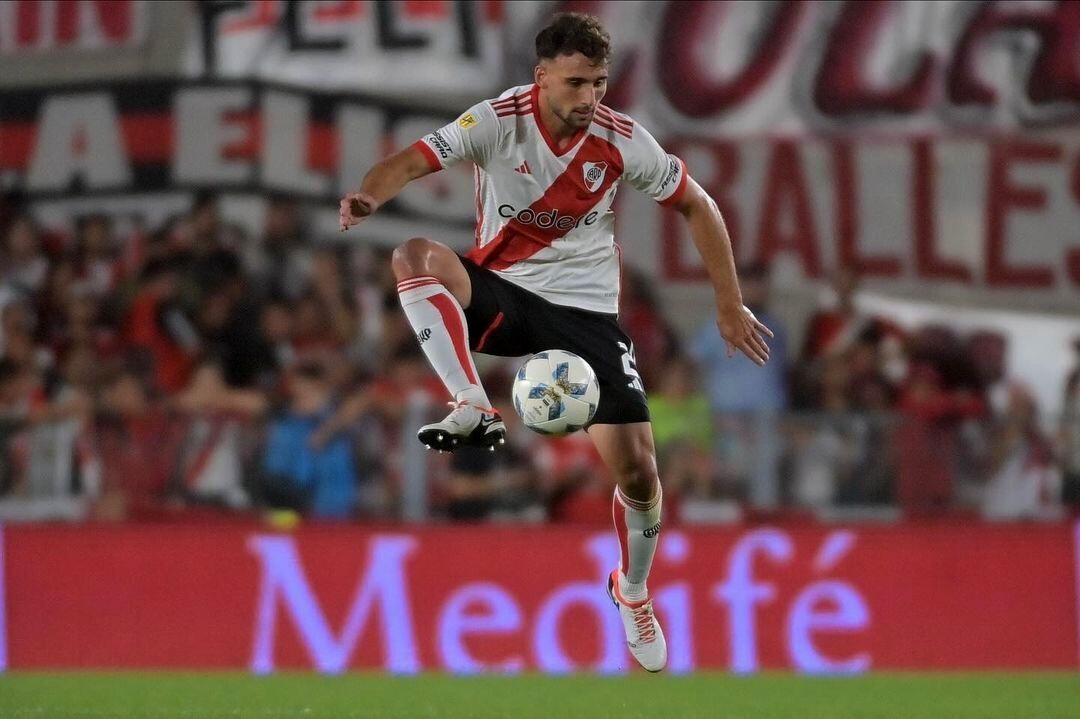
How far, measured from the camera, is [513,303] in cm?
695

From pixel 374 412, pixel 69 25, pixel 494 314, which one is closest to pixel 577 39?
pixel 494 314

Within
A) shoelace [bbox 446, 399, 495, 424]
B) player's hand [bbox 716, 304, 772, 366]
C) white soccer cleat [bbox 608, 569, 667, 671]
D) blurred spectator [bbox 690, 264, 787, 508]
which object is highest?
player's hand [bbox 716, 304, 772, 366]

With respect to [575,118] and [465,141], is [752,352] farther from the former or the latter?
[465,141]

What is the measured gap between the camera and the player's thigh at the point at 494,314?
6.86m

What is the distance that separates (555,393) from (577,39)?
124 cm

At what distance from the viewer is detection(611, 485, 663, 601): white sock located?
24.3ft

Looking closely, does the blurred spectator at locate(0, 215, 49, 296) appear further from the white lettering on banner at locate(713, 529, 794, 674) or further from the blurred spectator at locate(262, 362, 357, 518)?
the white lettering on banner at locate(713, 529, 794, 674)

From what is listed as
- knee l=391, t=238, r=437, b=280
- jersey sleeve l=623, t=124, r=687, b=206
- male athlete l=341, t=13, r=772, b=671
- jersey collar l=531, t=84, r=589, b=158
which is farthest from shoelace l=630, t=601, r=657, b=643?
jersey collar l=531, t=84, r=589, b=158

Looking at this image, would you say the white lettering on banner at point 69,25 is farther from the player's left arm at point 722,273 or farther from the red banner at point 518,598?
the player's left arm at point 722,273

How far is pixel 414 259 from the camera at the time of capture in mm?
6668

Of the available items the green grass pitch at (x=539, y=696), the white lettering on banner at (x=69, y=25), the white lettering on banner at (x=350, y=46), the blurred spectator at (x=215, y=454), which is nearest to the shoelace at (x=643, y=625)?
the green grass pitch at (x=539, y=696)

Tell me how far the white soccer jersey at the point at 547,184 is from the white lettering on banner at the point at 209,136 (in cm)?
707

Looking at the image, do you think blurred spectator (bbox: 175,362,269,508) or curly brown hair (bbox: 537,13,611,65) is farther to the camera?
blurred spectator (bbox: 175,362,269,508)

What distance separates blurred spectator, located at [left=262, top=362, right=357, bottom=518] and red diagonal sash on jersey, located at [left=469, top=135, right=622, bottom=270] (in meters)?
3.56
